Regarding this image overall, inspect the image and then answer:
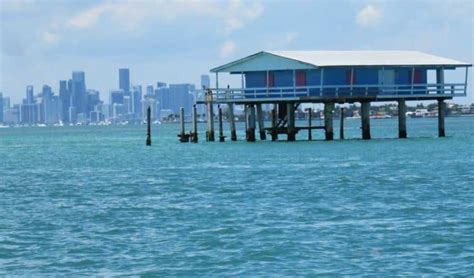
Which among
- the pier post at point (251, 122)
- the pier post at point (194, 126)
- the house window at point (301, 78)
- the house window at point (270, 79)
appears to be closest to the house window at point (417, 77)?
the house window at point (301, 78)

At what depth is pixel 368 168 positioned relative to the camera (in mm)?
52625

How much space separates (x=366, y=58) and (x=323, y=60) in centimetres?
251

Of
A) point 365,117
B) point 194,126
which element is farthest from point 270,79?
point 194,126

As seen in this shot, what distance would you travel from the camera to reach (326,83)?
236 feet

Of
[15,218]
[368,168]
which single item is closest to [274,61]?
[368,168]

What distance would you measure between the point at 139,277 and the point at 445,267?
5.86m

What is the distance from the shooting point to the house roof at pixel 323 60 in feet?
237

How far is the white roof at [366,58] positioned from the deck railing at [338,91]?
4.05 ft

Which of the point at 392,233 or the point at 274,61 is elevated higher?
the point at 274,61

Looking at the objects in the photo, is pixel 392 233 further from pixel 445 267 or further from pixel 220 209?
pixel 220 209

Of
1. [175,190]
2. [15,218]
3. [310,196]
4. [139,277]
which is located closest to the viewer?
[139,277]

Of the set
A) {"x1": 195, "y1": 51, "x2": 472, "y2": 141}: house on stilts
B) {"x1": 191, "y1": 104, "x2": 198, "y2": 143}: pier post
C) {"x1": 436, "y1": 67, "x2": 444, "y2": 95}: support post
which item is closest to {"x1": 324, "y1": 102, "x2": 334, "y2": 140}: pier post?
{"x1": 195, "y1": 51, "x2": 472, "y2": 141}: house on stilts

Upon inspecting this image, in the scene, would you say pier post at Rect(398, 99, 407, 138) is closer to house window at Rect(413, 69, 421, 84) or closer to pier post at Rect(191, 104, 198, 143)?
house window at Rect(413, 69, 421, 84)

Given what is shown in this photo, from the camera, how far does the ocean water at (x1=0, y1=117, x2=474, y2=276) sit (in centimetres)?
2756
